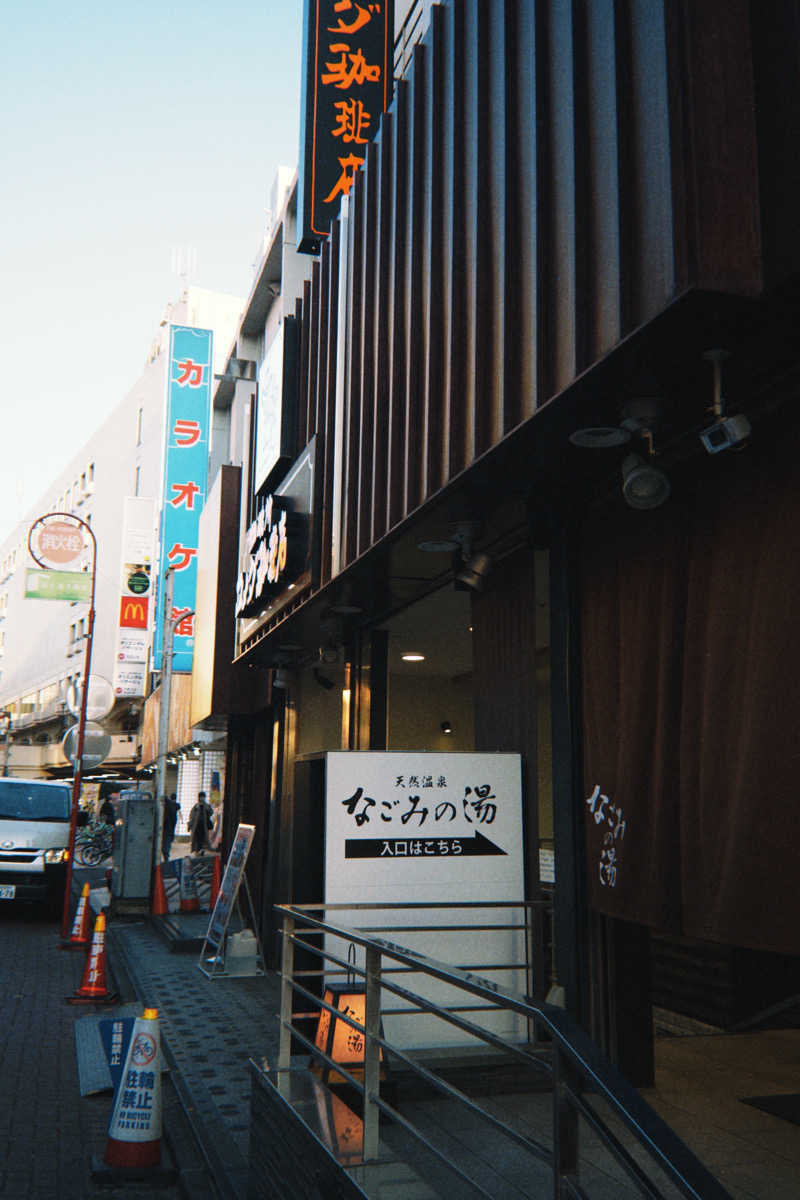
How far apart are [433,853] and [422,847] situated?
8cm

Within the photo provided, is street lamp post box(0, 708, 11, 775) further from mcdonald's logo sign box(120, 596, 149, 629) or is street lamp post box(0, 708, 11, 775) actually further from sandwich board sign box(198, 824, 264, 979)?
sandwich board sign box(198, 824, 264, 979)

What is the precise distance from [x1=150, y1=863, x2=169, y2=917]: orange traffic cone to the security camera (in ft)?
49.7

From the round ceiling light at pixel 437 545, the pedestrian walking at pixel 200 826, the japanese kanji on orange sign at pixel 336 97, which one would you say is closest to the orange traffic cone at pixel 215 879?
the pedestrian walking at pixel 200 826

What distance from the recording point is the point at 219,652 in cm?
1569

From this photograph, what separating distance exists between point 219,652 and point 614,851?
10.8 meters

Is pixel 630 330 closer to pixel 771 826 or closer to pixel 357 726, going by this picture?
pixel 771 826

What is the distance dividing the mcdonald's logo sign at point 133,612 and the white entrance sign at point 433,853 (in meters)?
28.9

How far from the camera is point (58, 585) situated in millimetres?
22188

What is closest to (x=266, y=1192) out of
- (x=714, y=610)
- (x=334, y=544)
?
(x=714, y=610)

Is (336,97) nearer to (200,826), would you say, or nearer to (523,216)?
(523,216)

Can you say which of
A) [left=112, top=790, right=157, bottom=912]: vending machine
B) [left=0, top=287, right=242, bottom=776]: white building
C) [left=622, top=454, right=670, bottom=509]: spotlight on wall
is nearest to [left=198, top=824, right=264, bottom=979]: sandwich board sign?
[left=112, top=790, right=157, bottom=912]: vending machine

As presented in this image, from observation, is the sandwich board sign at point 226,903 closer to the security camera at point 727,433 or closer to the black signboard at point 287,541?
the black signboard at point 287,541

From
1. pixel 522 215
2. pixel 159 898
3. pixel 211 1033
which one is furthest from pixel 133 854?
pixel 522 215

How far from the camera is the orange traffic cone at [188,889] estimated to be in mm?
17797
